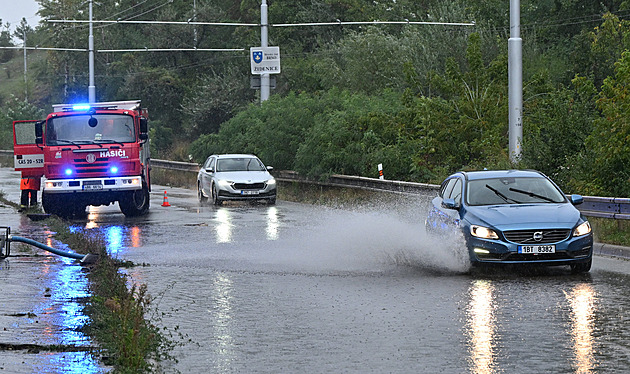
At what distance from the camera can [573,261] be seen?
13.5 m

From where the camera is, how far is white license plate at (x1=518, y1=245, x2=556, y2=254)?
13430 mm

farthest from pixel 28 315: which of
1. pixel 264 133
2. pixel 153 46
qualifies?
pixel 153 46

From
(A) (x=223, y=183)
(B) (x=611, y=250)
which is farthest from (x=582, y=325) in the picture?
(A) (x=223, y=183)

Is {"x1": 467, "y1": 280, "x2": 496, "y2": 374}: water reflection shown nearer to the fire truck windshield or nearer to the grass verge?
the grass verge

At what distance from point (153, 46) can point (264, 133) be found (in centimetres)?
4355

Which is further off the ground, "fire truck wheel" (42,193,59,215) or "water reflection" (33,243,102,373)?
"water reflection" (33,243,102,373)

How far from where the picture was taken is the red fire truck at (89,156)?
2534 cm

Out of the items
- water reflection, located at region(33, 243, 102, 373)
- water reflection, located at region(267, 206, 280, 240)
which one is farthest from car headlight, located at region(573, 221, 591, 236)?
water reflection, located at region(267, 206, 280, 240)

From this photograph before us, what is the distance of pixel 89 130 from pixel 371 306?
1603 cm

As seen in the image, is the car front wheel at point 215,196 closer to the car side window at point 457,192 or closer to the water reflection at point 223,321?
the car side window at point 457,192

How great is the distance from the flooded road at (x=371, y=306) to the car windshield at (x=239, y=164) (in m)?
12.2

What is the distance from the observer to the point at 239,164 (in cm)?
3228

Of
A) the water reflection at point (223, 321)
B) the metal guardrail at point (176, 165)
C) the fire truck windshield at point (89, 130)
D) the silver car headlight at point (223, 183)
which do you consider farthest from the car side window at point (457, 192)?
the metal guardrail at point (176, 165)

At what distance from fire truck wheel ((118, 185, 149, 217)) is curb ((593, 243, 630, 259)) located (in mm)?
13227
